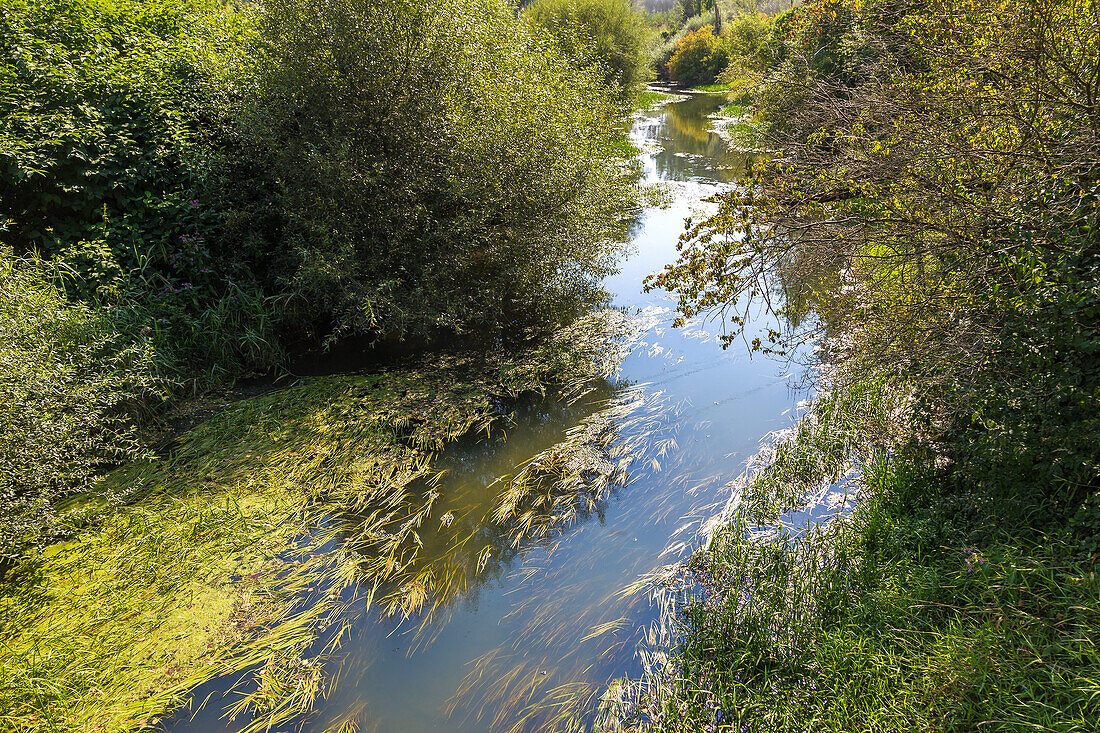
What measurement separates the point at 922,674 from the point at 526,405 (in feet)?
17.4

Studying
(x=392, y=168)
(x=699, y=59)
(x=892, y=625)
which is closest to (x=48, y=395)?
(x=392, y=168)

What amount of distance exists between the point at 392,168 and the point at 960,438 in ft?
24.1

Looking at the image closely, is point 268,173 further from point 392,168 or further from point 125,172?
point 392,168

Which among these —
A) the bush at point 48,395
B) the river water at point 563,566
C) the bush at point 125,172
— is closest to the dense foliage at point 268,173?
the bush at point 125,172

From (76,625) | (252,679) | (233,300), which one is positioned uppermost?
(233,300)

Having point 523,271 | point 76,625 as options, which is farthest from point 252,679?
point 523,271

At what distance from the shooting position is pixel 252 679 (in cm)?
398

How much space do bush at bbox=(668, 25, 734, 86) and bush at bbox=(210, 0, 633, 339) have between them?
151 ft

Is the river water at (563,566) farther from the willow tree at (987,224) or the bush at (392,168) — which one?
the bush at (392,168)

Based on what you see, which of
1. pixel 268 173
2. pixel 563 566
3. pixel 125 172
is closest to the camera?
pixel 563 566

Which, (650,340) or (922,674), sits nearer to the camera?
(922,674)

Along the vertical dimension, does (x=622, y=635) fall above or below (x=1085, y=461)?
below

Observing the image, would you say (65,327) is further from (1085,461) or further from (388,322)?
(1085,461)

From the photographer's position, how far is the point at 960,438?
4.22 m
